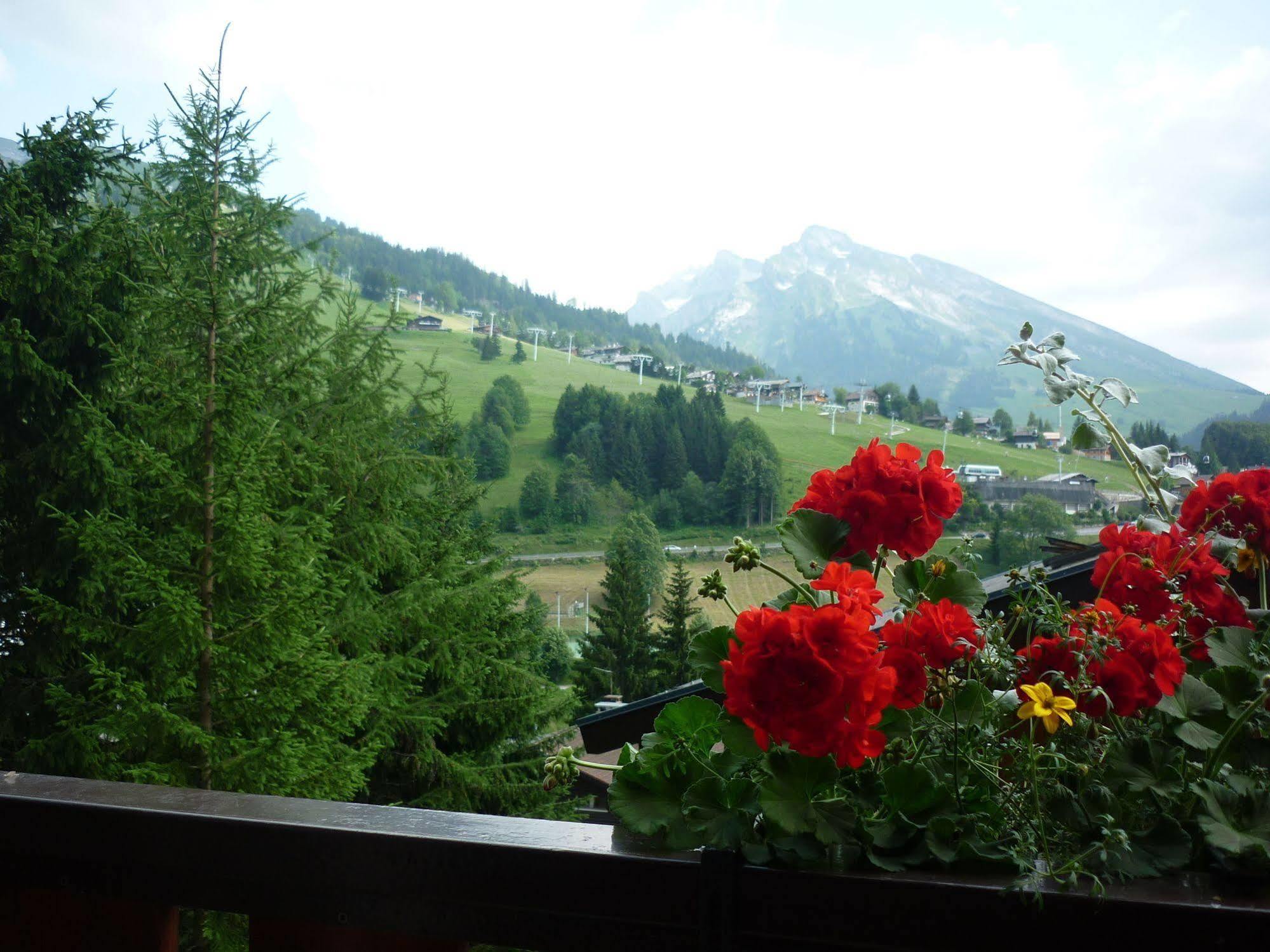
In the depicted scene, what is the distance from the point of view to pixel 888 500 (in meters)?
0.56

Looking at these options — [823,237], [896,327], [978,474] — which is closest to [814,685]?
[978,474]

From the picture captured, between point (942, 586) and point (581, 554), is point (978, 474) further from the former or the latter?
point (581, 554)

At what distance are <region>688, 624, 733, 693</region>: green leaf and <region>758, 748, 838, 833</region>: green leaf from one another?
9 cm

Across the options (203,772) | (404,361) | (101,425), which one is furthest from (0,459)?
(203,772)

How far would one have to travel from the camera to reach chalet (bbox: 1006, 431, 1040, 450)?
5.41 m

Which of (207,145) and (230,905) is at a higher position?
(207,145)

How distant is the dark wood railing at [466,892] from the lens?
14.1 inches

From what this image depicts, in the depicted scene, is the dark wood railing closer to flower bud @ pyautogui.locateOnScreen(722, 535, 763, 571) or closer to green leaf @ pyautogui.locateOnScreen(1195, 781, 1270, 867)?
green leaf @ pyautogui.locateOnScreen(1195, 781, 1270, 867)

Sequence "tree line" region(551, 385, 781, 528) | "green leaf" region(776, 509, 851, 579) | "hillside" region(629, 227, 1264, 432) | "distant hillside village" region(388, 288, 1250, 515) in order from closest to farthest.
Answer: "green leaf" region(776, 509, 851, 579), "distant hillside village" region(388, 288, 1250, 515), "hillside" region(629, 227, 1264, 432), "tree line" region(551, 385, 781, 528)

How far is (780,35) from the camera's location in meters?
21.3

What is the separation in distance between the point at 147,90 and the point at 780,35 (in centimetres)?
1393

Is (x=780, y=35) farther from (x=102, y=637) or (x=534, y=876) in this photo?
(x=534, y=876)

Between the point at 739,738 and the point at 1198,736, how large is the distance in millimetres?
220

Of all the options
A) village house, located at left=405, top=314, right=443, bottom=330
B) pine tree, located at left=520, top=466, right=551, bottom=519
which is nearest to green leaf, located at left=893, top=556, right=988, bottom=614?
pine tree, located at left=520, top=466, right=551, bottom=519
